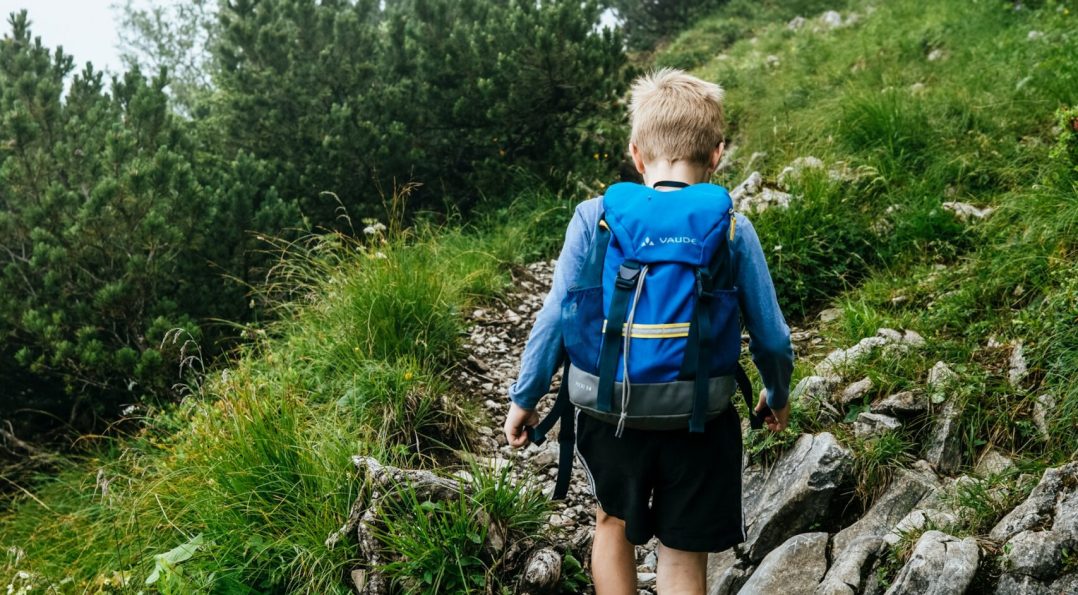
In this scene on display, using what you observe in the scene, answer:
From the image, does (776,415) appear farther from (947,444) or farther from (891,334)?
(891,334)

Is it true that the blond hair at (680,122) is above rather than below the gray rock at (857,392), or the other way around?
above

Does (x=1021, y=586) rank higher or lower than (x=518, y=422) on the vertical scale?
lower

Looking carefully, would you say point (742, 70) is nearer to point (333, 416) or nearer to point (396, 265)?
point (396, 265)

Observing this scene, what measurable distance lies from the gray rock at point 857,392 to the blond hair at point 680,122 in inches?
71.4

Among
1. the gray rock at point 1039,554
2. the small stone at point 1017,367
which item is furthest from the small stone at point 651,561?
the small stone at point 1017,367

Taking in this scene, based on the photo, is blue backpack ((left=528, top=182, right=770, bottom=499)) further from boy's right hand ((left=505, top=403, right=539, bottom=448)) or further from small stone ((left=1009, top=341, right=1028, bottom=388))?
small stone ((left=1009, top=341, right=1028, bottom=388))

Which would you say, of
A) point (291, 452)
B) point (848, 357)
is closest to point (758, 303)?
point (848, 357)

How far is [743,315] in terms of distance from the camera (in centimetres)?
233

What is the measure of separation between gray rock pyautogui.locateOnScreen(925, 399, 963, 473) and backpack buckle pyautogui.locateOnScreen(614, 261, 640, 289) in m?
1.94

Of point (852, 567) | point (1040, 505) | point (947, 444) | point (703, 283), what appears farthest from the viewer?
point (947, 444)

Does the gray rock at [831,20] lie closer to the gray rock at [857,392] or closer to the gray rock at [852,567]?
the gray rock at [857,392]

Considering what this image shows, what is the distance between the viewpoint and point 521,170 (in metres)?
8.93

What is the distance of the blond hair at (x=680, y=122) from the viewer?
2260mm

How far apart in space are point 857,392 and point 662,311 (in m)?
1.93
